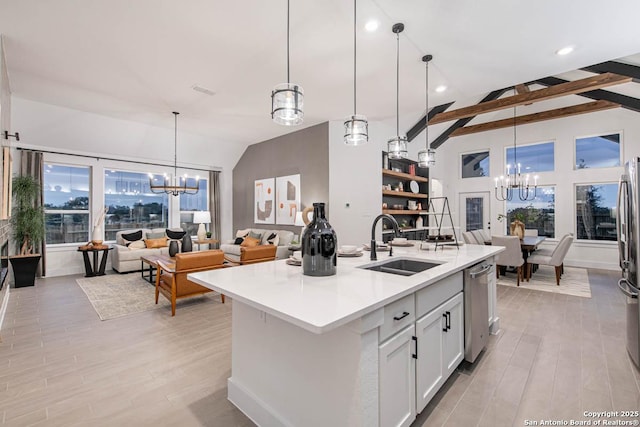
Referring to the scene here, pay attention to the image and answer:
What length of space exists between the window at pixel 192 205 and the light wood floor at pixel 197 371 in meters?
4.32

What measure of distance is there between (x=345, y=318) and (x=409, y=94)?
4.23 meters

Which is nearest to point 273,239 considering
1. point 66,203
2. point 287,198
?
point 287,198

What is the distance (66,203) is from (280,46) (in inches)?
241

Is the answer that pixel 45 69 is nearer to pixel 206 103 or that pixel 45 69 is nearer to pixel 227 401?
pixel 206 103

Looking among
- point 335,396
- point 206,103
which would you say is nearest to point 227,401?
point 335,396

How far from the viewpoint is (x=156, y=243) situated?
6.61 metres

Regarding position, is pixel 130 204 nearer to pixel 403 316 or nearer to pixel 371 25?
pixel 371 25

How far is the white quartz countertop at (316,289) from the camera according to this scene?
115cm

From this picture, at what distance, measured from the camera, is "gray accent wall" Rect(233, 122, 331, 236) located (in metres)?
5.81

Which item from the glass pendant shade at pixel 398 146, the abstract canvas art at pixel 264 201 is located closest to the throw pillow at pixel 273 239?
the abstract canvas art at pixel 264 201

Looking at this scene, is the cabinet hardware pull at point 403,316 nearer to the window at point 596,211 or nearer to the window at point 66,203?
the window at point 66,203

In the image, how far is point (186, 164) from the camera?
759 centimetres

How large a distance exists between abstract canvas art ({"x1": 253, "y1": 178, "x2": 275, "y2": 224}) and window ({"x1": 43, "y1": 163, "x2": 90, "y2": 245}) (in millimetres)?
3710

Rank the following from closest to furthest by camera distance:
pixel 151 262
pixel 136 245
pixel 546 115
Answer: pixel 151 262, pixel 136 245, pixel 546 115
